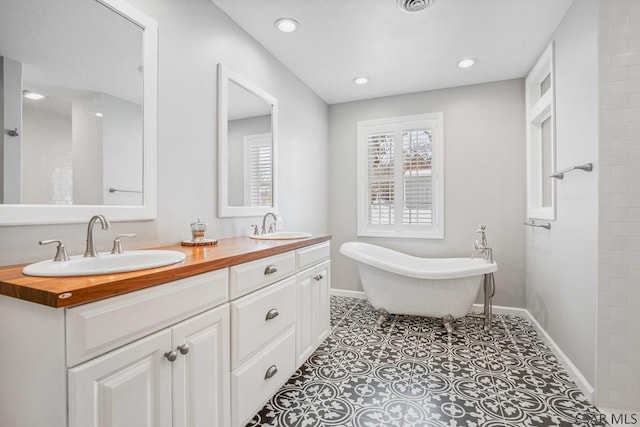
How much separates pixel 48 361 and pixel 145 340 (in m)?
0.24

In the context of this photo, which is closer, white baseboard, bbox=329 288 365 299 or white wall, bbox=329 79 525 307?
white wall, bbox=329 79 525 307

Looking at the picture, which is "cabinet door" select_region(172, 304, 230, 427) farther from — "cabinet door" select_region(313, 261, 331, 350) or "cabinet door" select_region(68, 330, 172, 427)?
"cabinet door" select_region(313, 261, 331, 350)

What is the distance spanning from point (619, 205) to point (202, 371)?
219 centimetres

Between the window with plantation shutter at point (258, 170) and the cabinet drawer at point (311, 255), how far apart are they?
64 cm

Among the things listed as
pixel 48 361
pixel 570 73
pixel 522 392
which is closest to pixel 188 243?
pixel 48 361

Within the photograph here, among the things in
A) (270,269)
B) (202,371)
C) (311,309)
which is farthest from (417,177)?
(202,371)

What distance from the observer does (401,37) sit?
2.44 metres

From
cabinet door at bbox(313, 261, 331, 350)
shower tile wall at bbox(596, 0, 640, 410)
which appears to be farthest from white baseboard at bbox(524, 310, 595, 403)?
cabinet door at bbox(313, 261, 331, 350)

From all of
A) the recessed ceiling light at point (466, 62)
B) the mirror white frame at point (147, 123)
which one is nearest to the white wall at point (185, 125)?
the mirror white frame at point (147, 123)

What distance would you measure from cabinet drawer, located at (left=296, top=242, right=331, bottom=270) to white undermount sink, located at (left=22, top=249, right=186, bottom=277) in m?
0.83

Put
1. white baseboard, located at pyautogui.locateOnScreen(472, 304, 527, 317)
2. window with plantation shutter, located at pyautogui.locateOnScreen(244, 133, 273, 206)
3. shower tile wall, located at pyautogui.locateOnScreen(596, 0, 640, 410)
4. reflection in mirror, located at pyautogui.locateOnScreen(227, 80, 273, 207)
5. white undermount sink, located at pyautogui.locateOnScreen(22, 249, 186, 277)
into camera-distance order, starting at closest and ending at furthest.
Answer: white undermount sink, located at pyautogui.locateOnScreen(22, 249, 186, 277) < shower tile wall, located at pyautogui.locateOnScreen(596, 0, 640, 410) < reflection in mirror, located at pyautogui.locateOnScreen(227, 80, 273, 207) < window with plantation shutter, located at pyautogui.locateOnScreen(244, 133, 273, 206) < white baseboard, located at pyautogui.locateOnScreen(472, 304, 527, 317)

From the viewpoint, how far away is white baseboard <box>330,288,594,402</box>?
183 cm

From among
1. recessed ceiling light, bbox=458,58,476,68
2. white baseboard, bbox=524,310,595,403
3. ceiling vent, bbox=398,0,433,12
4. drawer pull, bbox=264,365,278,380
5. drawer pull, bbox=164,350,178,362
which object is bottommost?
white baseboard, bbox=524,310,595,403

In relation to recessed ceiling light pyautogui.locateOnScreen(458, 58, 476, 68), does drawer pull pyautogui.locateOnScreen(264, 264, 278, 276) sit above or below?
below
